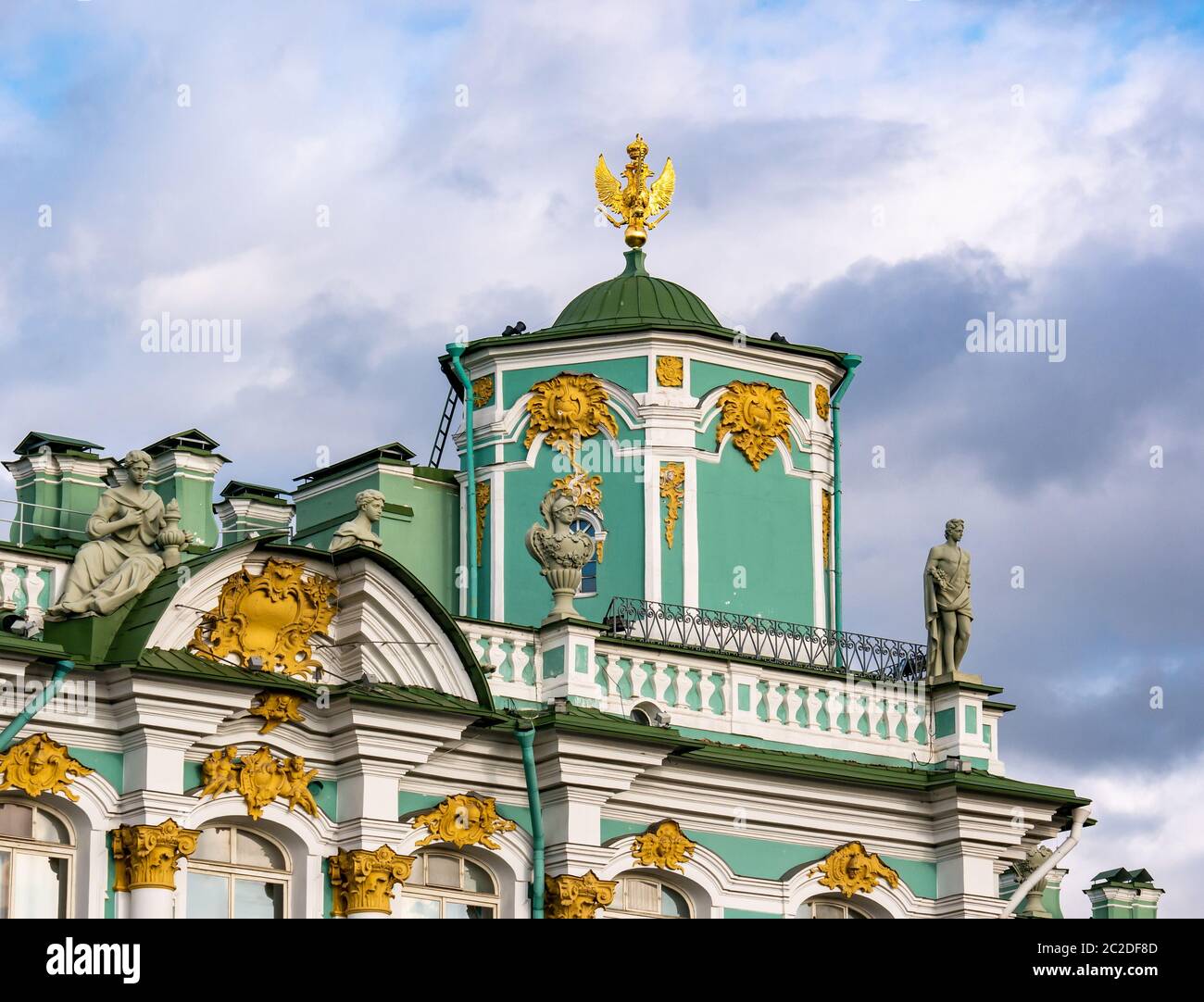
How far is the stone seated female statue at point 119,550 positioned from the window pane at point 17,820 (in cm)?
167

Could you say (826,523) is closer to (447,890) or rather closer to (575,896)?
(575,896)

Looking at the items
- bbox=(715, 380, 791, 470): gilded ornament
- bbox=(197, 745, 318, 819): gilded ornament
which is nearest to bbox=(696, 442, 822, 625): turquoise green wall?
bbox=(715, 380, 791, 470): gilded ornament

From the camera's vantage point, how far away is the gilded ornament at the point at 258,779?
2739 centimetres

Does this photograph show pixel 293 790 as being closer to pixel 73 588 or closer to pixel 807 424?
pixel 73 588

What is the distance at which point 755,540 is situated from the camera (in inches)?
1331

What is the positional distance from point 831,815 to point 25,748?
847 centimetres

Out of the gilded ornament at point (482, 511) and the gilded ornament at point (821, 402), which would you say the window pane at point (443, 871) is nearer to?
the gilded ornament at point (482, 511)

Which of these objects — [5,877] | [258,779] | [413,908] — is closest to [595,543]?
[413,908]

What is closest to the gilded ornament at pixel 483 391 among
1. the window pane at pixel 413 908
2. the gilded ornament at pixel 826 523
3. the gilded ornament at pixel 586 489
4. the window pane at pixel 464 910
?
the gilded ornament at pixel 586 489

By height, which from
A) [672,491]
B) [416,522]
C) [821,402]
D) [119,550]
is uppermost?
[821,402]

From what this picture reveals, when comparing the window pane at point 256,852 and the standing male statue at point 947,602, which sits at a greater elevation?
the standing male statue at point 947,602

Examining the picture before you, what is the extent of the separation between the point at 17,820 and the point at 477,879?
182 inches

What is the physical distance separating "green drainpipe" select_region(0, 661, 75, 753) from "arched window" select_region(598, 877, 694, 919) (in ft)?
19.7
